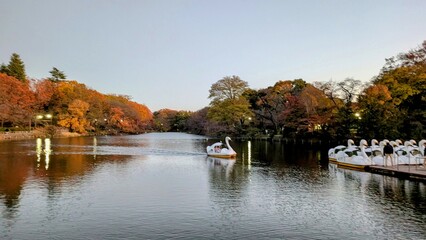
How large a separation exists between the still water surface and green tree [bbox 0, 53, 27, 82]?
5769cm

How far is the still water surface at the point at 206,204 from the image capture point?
30.0ft

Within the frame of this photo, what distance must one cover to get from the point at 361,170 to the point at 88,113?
2386 inches

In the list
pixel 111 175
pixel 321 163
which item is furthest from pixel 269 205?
pixel 321 163

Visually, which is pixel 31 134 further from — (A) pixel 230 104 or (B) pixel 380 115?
(B) pixel 380 115

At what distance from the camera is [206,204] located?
1203 cm

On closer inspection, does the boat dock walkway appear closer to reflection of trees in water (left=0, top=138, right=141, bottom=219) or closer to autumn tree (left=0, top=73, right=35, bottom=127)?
reflection of trees in water (left=0, top=138, right=141, bottom=219)

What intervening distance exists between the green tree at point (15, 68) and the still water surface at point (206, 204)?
189 ft

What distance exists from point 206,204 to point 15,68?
7074cm

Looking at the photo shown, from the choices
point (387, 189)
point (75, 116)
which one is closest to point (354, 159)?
point (387, 189)

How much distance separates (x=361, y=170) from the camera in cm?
2022

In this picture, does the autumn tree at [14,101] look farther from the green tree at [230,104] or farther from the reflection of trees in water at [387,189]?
the reflection of trees in water at [387,189]

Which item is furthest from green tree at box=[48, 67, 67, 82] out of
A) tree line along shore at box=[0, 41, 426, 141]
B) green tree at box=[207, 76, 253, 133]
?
green tree at box=[207, 76, 253, 133]

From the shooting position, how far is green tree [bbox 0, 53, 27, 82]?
69.2 metres

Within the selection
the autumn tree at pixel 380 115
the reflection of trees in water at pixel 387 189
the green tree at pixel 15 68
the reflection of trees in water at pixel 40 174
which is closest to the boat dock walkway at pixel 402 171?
the reflection of trees in water at pixel 387 189
